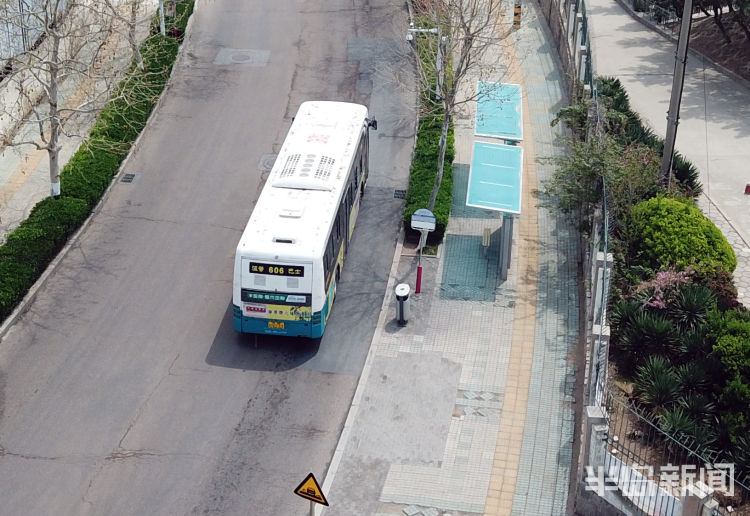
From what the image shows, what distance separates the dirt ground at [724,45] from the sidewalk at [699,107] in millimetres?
586

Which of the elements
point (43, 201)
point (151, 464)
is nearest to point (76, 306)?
point (43, 201)

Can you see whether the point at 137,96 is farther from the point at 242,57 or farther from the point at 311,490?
the point at 311,490

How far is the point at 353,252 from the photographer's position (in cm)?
2978

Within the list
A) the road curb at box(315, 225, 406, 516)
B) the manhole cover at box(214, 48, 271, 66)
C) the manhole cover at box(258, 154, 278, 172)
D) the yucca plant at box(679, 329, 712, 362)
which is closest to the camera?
the road curb at box(315, 225, 406, 516)

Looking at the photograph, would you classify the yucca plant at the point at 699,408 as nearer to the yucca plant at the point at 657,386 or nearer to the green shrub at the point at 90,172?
the yucca plant at the point at 657,386

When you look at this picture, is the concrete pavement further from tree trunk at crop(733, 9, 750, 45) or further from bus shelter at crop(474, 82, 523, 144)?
tree trunk at crop(733, 9, 750, 45)

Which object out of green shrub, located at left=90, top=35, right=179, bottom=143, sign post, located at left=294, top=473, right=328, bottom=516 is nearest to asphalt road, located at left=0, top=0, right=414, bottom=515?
green shrub, located at left=90, top=35, right=179, bottom=143

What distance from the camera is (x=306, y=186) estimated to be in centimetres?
2703

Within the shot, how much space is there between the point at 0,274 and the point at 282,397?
8614 millimetres

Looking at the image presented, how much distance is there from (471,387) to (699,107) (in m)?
17.2

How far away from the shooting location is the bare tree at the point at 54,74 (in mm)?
29219

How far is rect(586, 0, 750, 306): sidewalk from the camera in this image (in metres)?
30.2

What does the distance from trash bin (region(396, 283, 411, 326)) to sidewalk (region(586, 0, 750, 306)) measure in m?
8.46

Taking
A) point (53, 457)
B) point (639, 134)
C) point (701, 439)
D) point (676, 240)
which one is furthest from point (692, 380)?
point (53, 457)
